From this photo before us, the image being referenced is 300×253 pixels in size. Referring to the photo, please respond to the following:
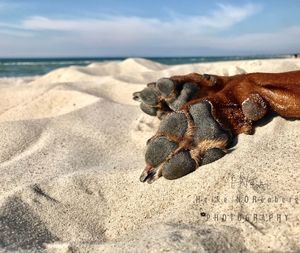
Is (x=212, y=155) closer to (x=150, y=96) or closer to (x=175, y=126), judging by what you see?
(x=175, y=126)

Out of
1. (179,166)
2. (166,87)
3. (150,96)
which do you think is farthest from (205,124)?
(150,96)

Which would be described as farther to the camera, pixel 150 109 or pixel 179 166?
pixel 150 109

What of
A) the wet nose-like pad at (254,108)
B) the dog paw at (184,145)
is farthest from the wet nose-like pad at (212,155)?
the wet nose-like pad at (254,108)

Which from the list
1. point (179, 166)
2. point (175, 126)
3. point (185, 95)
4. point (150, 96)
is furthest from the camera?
point (150, 96)

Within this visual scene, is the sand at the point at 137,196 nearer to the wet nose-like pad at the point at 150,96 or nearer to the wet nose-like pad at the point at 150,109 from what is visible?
the wet nose-like pad at the point at 150,109

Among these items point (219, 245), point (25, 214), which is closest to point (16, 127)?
point (25, 214)

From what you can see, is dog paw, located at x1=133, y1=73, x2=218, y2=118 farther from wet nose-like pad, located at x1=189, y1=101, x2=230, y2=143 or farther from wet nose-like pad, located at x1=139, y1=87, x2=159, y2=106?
wet nose-like pad, located at x1=189, y1=101, x2=230, y2=143

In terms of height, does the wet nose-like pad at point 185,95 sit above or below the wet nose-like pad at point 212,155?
above
